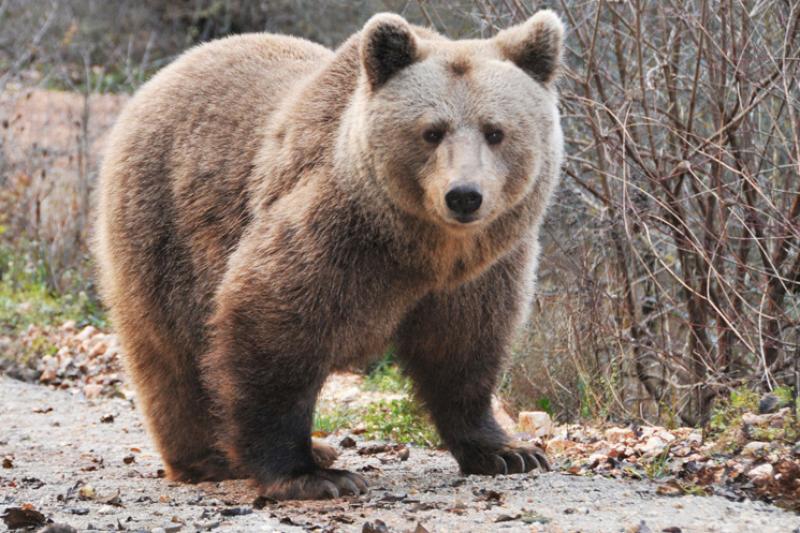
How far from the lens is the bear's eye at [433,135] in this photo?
4598 millimetres

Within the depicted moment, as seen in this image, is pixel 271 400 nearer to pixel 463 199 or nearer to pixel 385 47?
pixel 463 199

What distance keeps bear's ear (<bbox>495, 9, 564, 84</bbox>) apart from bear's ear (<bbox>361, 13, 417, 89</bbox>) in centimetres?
41

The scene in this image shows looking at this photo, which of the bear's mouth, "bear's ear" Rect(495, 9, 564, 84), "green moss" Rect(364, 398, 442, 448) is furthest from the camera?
"green moss" Rect(364, 398, 442, 448)

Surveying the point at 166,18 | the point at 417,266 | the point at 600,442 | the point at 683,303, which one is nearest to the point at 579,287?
the point at 683,303

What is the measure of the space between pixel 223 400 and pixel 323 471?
525 mm

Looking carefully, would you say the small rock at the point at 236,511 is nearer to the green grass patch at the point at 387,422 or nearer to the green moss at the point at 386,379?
the green grass patch at the point at 387,422

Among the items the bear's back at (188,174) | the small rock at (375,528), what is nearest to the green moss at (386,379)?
the bear's back at (188,174)

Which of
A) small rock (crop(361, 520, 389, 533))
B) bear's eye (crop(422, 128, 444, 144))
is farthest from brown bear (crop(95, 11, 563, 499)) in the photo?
small rock (crop(361, 520, 389, 533))

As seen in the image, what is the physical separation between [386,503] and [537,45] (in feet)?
6.41

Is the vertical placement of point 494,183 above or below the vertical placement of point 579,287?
above

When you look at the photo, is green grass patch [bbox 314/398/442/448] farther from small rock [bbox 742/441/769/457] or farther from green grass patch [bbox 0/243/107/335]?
green grass patch [bbox 0/243/107/335]

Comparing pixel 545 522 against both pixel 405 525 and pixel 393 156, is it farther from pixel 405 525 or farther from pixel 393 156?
pixel 393 156

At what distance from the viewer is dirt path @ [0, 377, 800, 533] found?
429 centimetres

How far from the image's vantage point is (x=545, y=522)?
4285 mm
